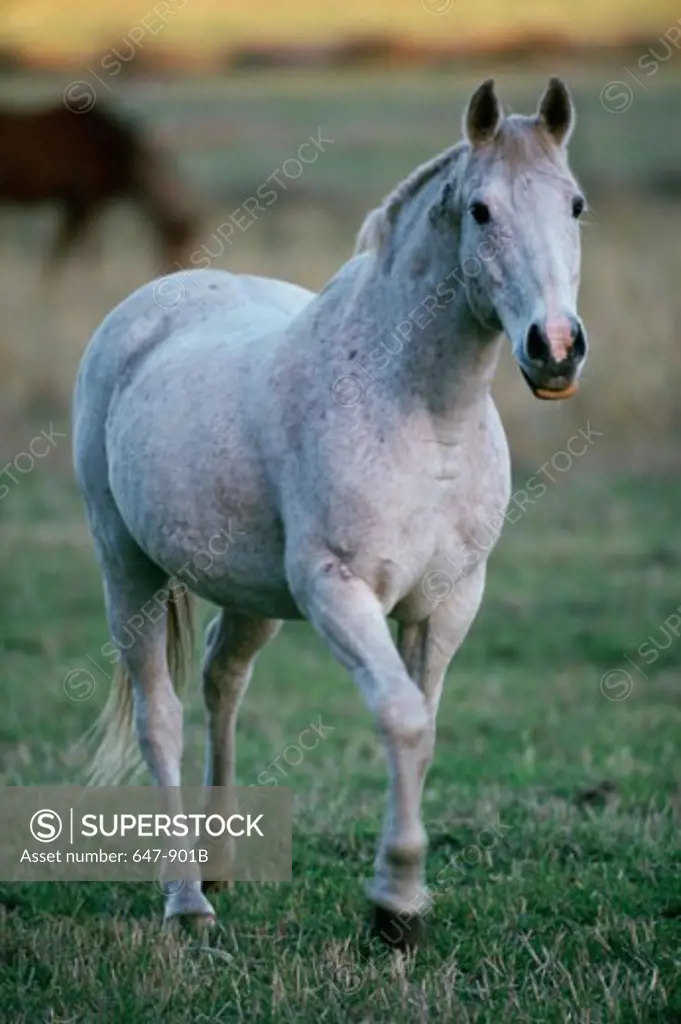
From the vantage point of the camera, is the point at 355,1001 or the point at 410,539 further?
the point at 410,539

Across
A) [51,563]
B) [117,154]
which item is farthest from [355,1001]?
[117,154]

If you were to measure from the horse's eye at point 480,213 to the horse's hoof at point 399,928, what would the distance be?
5.43 ft

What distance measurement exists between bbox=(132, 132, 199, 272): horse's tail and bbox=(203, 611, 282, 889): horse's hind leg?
15.2m

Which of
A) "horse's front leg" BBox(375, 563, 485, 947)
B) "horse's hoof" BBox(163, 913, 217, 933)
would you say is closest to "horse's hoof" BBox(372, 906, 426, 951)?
"horse's front leg" BBox(375, 563, 485, 947)

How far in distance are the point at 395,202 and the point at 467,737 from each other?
3790 millimetres

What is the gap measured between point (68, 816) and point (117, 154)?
15.6 meters

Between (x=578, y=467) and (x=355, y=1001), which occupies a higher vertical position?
(x=578, y=467)

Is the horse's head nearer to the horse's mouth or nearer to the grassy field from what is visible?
the horse's mouth

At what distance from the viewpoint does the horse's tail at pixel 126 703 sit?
5426mm

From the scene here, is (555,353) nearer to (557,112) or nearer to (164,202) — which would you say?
(557,112)

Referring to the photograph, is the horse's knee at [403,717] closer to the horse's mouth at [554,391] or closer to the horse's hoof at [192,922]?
the horse's mouth at [554,391]

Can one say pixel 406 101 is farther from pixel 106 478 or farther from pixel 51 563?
pixel 106 478

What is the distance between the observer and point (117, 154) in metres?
20.2

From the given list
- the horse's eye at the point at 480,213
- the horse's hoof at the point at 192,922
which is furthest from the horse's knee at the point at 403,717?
the horse's eye at the point at 480,213
